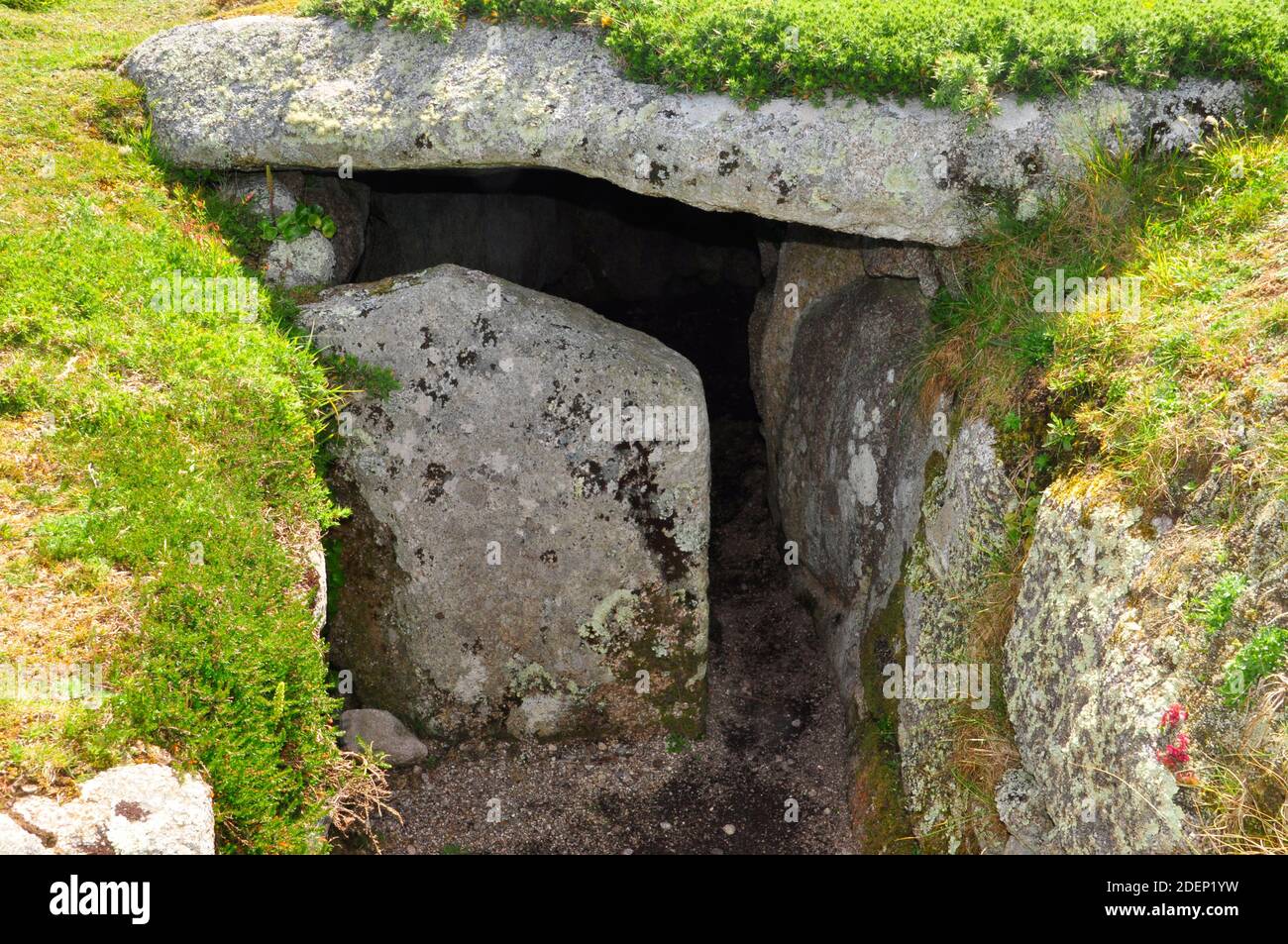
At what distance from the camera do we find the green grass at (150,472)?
18.2ft

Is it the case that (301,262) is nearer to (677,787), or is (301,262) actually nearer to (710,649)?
(710,649)

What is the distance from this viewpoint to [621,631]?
942 cm

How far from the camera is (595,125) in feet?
27.6

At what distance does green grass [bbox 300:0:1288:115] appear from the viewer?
7.73m

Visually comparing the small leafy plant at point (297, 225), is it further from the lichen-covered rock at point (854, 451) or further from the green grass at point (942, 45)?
the lichen-covered rock at point (854, 451)

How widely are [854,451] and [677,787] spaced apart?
339 cm

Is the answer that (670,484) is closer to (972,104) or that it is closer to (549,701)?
(549,701)

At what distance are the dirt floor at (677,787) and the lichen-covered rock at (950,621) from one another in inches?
49.6

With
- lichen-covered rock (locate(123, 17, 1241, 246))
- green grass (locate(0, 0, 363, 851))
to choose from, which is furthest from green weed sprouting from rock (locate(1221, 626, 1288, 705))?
green grass (locate(0, 0, 363, 851))

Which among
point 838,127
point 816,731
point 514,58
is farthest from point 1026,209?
point 816,731

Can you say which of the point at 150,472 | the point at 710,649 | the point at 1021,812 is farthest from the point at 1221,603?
the point at 710,649

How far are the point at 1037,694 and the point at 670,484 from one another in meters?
3.86

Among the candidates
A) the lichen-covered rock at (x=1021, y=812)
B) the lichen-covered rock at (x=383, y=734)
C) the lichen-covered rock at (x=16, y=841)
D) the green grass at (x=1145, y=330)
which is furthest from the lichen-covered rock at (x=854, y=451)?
the lichen-covered rock at (x=16, y=841)

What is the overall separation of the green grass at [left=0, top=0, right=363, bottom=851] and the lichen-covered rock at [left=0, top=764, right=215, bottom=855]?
0.16 metres
